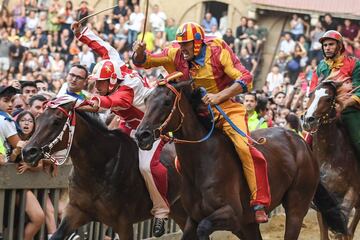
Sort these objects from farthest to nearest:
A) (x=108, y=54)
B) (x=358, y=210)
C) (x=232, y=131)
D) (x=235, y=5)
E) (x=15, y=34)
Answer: (x=235, y=5)
(x=15, y=34)
(x=358, y=210)
(x=108, y=54)
(x=232, y=131)

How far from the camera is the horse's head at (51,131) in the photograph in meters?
8.52

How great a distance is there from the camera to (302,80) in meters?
21.5

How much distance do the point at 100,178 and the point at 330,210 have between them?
9.26 ft

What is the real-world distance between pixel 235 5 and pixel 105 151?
20.3m

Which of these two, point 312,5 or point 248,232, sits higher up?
point 312,5

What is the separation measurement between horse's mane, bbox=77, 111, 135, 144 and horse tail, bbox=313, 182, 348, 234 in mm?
2408

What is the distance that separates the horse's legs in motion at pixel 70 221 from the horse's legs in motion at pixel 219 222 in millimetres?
1255

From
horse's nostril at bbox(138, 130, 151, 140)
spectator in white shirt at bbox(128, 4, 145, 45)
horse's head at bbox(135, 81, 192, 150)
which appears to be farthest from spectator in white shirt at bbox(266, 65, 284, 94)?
horse's nostril at bbox(138, 130, 151, 140)

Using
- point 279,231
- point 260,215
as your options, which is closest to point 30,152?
point 260,215

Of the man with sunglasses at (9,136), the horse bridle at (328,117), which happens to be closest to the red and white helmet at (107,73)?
the man with sunglasses at (9,136)

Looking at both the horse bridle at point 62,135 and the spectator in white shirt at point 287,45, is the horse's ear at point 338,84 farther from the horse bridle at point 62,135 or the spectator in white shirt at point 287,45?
the spectator in white shirt at point 287,45

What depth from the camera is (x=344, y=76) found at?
11.2 m

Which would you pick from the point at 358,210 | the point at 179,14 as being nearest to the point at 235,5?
the point at 179,14

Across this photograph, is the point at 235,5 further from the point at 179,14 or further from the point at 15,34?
the point at 15,34
